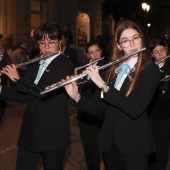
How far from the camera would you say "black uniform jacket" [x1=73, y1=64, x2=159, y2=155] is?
104 inches

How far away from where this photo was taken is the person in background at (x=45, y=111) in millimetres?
3143

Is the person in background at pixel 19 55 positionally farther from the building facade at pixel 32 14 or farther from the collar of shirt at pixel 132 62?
the collar of shirt at pixel 132 62

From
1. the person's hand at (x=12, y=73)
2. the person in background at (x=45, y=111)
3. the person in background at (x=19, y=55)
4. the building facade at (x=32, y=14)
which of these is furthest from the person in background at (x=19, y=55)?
the person in background at (x=45, y=111)

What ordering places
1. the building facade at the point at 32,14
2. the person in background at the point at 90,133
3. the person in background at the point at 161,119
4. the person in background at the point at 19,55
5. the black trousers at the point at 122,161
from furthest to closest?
the building facade at the point at 32,14 → the person in background at the point at 19,55 → the person in background at the point at 90,133 → the person in background at the point at 161,119 → the black trousers at the point at 122,161

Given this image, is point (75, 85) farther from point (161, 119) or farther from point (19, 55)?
point (19, 55)

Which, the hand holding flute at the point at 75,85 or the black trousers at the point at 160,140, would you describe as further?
the black trousers at the point at 160,140

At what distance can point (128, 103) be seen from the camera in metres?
2.64

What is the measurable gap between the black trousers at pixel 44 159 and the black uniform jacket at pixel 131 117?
0.49 meters

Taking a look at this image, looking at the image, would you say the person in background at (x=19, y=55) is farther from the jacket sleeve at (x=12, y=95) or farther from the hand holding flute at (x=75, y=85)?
the hand holding flute at (x=75, y=85)

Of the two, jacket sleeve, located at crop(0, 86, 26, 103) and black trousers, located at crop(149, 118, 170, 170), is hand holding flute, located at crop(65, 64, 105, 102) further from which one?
black trousers, located at crop(149, 118, 170, 170)

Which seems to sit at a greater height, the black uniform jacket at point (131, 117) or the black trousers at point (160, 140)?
the black uniform jacket at point (131, 117)

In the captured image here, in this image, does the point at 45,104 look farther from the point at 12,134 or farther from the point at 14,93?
the point at 12,134

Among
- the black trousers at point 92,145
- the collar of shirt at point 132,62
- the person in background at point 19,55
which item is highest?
the collar of shirt at point 132,62

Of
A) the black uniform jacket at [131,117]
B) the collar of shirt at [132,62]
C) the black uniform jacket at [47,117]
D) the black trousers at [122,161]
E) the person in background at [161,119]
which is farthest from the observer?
the person in background at [161,119]
